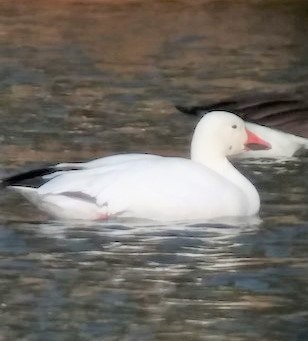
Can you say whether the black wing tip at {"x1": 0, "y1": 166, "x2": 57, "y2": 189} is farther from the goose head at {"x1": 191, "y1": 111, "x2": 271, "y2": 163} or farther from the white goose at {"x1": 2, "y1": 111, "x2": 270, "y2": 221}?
the goose head at {"x1": 191, "y1": 111, "x2": 271, "y2": 163}

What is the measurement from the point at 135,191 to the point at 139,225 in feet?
0.73

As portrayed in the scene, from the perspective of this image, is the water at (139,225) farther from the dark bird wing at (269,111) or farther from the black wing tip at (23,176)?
the dark bird wing at (269,111)

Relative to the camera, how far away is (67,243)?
823 centimetres

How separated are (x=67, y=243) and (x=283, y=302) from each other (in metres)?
1.62

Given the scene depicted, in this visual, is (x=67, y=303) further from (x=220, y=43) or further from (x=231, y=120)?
(x=220, y=43)

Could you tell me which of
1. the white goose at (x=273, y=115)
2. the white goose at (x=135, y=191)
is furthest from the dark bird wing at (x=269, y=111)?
the white goose at (x=135, y=191)

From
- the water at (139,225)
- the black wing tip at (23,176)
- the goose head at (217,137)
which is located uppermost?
the goose head at (217,137)

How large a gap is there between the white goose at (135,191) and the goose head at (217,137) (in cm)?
16

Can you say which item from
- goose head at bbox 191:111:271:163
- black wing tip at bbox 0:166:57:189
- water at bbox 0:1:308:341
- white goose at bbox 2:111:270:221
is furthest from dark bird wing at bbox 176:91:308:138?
black wing tip at bbox 0:166:57:189

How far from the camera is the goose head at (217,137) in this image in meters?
9.05

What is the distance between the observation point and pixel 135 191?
336 inches

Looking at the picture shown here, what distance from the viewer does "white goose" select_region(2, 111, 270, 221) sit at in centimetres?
851

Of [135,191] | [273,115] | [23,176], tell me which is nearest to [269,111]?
[273,115]

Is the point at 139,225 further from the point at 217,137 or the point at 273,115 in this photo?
the point at 273,115
